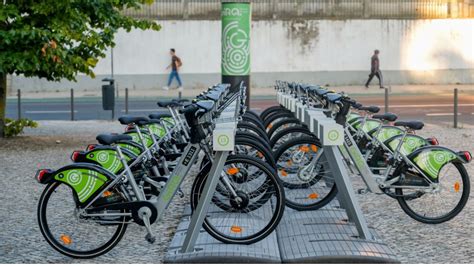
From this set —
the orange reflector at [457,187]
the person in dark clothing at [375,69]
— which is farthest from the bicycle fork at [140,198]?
the person in dark clothing at [375,69]

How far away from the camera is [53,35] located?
602 inches

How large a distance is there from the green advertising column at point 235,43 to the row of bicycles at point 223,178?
21.9ft

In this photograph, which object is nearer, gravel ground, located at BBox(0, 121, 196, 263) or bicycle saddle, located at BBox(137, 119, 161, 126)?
gravel ground, located at BBox(0, 121, 196, 263)

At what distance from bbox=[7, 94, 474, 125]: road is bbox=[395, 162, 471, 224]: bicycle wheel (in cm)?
1286

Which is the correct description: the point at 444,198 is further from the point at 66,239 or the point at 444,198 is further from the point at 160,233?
the point at 66,239

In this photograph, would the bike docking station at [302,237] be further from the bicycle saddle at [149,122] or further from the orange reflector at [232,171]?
the bicycle saddle at [149,122]

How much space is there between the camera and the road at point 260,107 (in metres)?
24.5

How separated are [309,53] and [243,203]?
95.3 ft

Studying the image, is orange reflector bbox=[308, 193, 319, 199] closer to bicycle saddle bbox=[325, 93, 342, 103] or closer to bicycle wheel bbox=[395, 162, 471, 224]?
bicycle wheel bbox=[395, 162, 471, 224]

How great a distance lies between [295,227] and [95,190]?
6.72ft

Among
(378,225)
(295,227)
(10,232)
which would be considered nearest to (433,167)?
(378,225)

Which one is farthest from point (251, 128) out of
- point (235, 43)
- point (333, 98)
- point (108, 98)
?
point (108, 98)

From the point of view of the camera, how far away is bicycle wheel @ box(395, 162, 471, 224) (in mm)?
9117

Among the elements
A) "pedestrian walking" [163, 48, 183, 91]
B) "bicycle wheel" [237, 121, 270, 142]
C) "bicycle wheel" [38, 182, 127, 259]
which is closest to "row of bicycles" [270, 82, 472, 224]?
"bicycle wheel" [237, 121, 270, 142]
